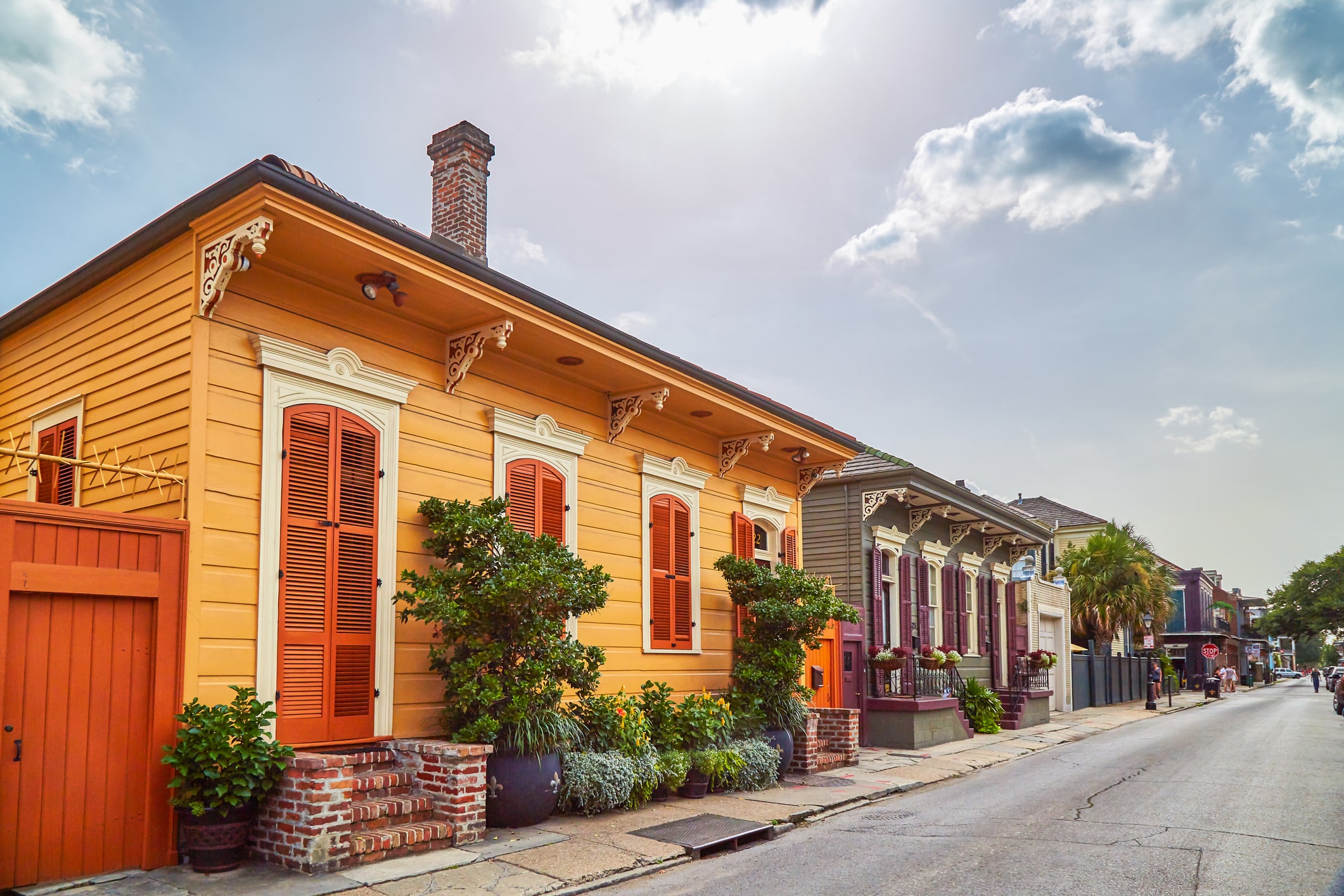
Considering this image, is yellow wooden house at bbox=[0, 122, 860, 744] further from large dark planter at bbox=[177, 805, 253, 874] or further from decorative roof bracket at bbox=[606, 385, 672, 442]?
large dark planter at bbox=[177, 805, 253, 874]

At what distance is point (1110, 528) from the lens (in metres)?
38.3

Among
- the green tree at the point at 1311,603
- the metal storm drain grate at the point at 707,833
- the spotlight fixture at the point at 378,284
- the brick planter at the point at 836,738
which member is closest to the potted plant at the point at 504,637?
the metal storm drain grate at the point at 707,833

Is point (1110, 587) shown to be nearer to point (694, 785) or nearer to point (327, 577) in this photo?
point (694, 785)

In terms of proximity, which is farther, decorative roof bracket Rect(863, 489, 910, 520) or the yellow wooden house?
decorative roof bracket Rect(863, 489, 910, 520)

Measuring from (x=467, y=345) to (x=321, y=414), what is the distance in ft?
5.87

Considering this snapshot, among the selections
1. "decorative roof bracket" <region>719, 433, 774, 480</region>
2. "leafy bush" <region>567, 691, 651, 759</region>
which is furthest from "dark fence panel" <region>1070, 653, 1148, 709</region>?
"leafy bush" <region>567, 691, 651, 759</region>

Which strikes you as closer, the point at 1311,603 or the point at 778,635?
the point at 778,635

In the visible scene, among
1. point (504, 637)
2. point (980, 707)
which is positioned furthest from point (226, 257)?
point (980, 707)

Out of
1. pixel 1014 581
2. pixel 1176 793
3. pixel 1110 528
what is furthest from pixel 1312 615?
pixel 1176 793

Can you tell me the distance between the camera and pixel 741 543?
582 inches

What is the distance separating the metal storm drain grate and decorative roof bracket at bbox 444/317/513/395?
4.74 metres

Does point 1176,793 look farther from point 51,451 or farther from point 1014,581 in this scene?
point 1014,581

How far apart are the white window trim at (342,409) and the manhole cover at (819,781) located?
577 cm

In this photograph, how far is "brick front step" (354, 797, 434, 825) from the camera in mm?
7734
